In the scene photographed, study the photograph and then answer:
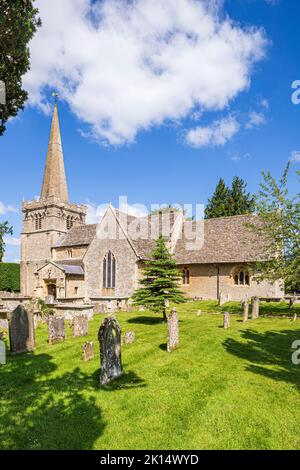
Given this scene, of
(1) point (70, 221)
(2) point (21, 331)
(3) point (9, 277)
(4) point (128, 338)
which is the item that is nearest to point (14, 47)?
(2) point (21, 331)

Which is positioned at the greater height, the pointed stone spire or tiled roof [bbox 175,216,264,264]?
the pointed stone spire

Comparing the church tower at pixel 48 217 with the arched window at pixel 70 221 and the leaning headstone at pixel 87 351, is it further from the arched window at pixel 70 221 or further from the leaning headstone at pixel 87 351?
the leaning headstone at pixel 87 351

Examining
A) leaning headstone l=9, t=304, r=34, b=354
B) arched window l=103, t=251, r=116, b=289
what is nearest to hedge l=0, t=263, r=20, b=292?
arched window l=103, t=251, r=116, b=289

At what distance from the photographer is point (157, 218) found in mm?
37469

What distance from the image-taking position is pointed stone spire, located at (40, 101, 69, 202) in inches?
1809

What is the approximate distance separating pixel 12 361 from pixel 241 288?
72.8 feet

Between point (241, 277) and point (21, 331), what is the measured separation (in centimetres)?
2157

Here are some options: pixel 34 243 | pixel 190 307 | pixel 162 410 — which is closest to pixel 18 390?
pixel 162 410

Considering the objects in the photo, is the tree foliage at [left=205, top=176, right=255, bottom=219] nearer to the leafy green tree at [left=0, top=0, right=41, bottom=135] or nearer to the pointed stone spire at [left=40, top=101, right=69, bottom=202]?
the pointed stone spire at [left=40, top=101, right=69, bottom=202]

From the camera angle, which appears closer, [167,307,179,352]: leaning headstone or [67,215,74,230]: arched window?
[167,307,179,352]: leaning headstone

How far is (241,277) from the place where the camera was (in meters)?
29.6

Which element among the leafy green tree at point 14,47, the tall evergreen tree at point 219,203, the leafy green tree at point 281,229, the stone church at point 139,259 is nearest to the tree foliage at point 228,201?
the tall evergreen tree at point 219,203

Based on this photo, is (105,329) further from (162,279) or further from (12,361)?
(162,279)

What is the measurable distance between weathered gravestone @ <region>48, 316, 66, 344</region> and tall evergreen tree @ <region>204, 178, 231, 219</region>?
44483mm
